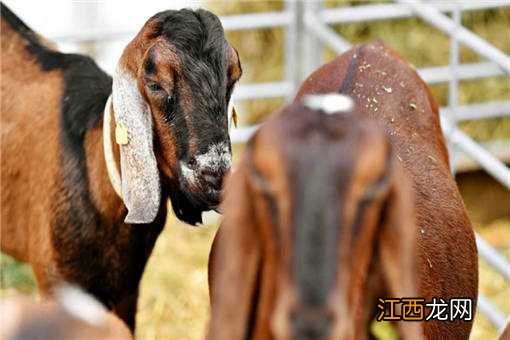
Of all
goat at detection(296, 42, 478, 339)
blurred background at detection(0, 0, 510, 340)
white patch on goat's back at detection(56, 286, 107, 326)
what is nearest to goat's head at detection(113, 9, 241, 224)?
goat at detection(296, 42, 478, 339)

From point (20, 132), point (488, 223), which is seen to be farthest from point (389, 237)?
point (488, 223)

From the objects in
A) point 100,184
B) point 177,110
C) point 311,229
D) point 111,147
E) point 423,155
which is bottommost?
point 100,184

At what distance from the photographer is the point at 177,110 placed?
3734 mm

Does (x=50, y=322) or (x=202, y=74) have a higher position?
(x=202, y=74)

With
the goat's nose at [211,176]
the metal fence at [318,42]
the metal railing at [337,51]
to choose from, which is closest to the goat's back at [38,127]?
the goat's nose at [211,176]

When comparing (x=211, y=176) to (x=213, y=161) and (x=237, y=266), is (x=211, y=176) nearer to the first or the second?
(x=213, y=161)

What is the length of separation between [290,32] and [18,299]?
4.35 m

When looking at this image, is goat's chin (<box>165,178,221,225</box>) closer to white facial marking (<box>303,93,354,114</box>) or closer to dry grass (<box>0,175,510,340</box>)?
white facial marking (<box>303,93,354,114</box>)

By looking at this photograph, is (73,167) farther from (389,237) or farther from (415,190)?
(389,237)

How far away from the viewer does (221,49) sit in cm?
378

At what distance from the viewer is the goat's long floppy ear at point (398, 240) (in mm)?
2217

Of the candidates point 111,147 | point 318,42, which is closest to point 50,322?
point 111,147

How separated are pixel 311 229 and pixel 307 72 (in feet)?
14.9

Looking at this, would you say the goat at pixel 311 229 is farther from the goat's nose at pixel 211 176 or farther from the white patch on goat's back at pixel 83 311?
the goat's nose at pixel 211 176
